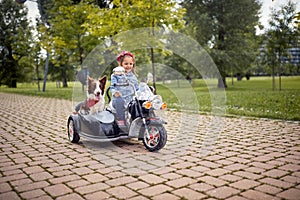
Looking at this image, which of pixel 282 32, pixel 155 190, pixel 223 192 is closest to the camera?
pixel 223 192

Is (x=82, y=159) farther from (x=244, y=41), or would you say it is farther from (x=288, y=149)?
(x=244, y=41)

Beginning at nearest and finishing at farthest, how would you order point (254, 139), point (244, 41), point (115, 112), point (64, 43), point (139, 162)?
point (139, 162), point (115, 112), point (254, 139), point (64, 43), point (244, 41)

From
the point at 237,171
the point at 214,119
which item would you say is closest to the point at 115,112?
the point at 237,171

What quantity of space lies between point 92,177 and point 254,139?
133 inches

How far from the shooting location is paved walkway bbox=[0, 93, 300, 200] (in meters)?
3.33

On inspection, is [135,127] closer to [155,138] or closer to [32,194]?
[155,138]

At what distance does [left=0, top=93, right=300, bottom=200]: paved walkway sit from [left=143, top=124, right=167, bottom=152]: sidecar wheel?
132 mm

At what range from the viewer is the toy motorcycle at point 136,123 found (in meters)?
4.92

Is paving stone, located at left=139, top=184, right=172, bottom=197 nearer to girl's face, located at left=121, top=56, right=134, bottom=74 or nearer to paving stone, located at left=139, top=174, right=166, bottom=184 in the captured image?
paving stone, located at left=139, top=174, right=166, bottom=184

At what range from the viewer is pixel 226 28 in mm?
26688

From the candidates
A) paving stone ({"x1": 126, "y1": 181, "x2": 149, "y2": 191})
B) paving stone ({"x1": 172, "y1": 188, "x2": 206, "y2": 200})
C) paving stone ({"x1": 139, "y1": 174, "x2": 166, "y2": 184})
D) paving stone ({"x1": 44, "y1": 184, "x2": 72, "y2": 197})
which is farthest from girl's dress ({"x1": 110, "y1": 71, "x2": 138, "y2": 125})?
paving stone ({"x1": 172, "y1": 188, "x2": 206, "y2": 200})

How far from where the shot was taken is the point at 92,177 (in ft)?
12.6

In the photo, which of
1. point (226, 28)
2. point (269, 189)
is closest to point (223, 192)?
point (269, 189)

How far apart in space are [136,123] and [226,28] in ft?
77.6
